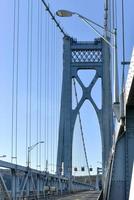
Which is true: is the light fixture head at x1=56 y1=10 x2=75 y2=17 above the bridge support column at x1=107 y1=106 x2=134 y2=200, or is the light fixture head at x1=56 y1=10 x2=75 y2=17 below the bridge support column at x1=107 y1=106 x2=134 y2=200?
above

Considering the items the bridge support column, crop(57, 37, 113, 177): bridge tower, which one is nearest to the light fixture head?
the bridge support column

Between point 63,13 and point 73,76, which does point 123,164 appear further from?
point 73,76

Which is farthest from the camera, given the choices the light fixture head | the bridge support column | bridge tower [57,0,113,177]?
bridge tower [57,0,113,177]

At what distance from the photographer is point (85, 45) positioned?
5212cm

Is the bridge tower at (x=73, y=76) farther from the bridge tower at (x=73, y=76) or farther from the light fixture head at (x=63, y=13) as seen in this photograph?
the light fixture head at (x=63, y=13)

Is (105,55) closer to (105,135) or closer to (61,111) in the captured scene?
(61,111)

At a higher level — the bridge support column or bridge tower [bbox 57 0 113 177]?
bridge tower [bbox 57 0 113 177]

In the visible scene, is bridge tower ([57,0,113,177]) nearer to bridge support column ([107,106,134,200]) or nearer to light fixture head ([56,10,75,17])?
light fixture head ([56,10,75,17])

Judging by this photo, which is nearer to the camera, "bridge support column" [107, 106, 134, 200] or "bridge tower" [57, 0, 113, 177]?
"bridge support column" [107, 106, 134, 200]

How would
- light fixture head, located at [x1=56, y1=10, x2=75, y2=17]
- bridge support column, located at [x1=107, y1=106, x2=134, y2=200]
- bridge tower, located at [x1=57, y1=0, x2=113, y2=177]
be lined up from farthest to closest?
1. bridge tower, located at [x1=57, y1=0, x2=113, y2=177]
2. light fixture head, located at [x1=56, y1=10, x2=75, y2=17]
3. bridge support column, located at [x1=107, y1=106, x2=134, y2=200]

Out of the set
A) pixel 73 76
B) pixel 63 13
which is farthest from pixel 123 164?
pixel 73 76

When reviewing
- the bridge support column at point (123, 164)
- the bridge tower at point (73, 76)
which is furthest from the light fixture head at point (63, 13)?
the bridge tower at point (73, 76)

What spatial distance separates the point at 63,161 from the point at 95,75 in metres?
8.54

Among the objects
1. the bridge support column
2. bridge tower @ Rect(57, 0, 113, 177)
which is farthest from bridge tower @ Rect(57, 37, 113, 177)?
the bridge support column
